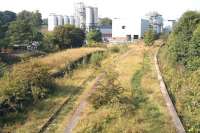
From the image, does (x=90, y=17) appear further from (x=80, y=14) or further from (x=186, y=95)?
(x=186, y=95)

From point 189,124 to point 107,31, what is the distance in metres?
83.3

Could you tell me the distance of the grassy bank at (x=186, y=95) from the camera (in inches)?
401

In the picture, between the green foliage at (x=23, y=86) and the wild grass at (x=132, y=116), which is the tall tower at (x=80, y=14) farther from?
the wild grass at (x=132, y=116)

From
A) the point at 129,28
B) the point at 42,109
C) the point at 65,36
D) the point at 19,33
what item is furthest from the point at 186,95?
the point at 129,28

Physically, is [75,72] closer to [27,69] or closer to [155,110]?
[27,69]

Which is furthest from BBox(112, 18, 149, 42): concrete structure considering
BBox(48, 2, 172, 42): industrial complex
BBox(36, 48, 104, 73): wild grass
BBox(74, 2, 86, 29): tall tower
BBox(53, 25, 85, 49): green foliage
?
BBox(36, 48, 104, 73): wild grass

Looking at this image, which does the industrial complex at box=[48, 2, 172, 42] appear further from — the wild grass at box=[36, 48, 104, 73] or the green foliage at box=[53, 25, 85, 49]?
the wild grass at box=[36, 48, 104, 73]

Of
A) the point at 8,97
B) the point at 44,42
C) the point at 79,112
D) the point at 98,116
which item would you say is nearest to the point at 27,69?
the point at 8,97

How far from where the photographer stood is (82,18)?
293 feet

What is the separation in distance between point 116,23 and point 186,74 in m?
64.7

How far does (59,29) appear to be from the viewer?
4678 centimetres

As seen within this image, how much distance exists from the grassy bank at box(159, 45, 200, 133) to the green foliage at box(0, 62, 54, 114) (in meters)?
5.26

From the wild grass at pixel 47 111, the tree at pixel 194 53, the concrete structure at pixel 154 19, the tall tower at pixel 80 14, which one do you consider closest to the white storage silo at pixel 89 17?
the tall tower at pixel 80 14

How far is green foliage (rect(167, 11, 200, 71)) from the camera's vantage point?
19.3 m
